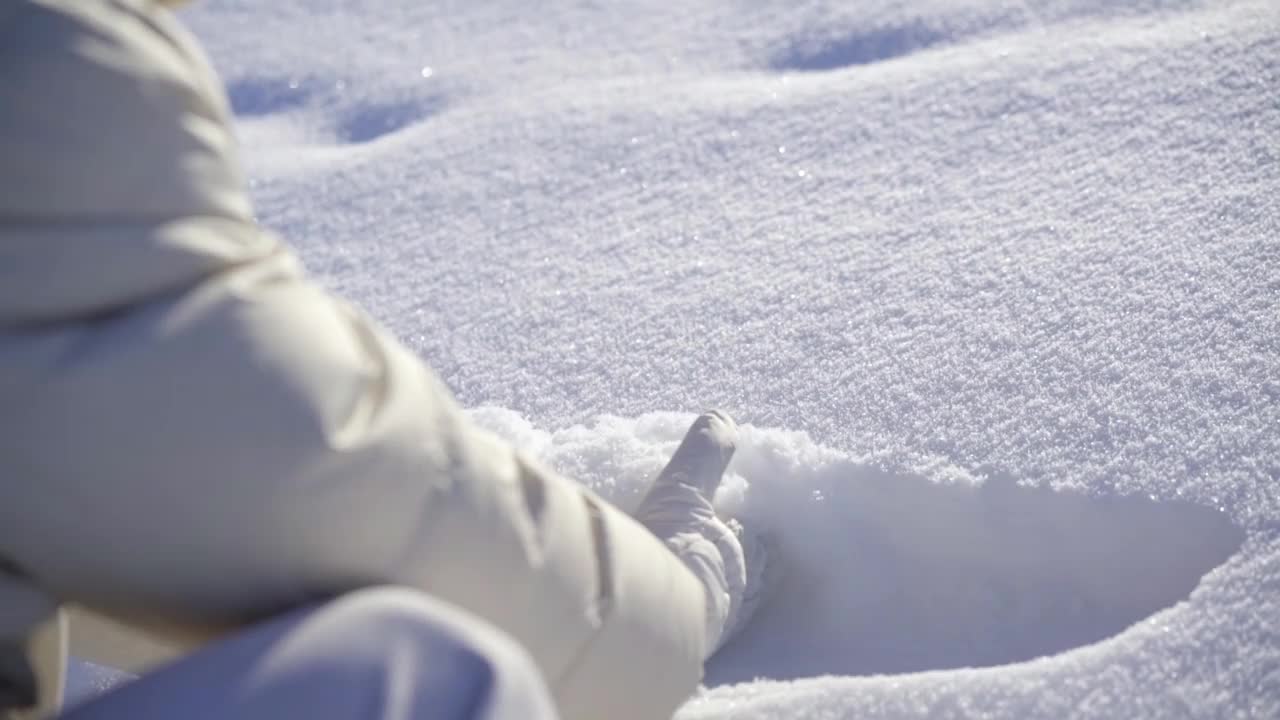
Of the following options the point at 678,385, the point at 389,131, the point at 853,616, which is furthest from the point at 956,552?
the point at 389,131

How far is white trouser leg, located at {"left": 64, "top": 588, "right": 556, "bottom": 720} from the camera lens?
727mm

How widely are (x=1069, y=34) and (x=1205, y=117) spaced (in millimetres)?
382

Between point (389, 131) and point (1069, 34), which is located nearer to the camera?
point (1069, 34)

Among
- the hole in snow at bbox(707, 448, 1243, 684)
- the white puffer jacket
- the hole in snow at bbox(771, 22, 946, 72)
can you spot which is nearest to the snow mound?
the hole in snow at bbox(707, 448, 1243, 684)

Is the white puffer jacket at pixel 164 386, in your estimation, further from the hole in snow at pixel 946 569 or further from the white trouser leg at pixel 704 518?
the hole in snow at pixel 946 569

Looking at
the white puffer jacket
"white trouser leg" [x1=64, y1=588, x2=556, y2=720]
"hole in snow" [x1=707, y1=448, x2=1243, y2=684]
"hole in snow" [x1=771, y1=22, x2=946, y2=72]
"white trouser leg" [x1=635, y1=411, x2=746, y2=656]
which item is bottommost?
"hole in snow" [x1=707, y1=448, x2=1243, y2=684]

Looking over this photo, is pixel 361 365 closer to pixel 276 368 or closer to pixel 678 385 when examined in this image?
pixel 276 368

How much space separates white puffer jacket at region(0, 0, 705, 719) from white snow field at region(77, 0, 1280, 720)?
1.44 ft

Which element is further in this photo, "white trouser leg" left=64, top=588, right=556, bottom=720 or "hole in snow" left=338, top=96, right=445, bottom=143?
"hole in snow" left=338, top=96, right=445, bottom=143

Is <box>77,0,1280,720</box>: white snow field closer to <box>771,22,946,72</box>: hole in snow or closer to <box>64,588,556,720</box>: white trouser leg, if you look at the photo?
<box>771,22,946,72</box>: hole in snow

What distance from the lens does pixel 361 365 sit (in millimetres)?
837

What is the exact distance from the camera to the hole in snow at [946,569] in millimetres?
1240

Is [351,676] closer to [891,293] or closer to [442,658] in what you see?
[442,658]

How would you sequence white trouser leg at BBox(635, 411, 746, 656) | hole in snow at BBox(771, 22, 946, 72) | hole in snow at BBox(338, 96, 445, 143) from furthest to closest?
hole in snow at BBox(338, 96, 445, 143) → hole in snow at BBox(771, 22, 946, 72) → white trouser leg at BBox(635, 411, 746, 656)
